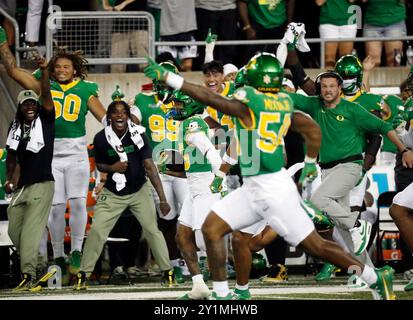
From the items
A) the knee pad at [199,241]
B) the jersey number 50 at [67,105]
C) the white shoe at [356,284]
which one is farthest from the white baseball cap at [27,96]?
the white shoe at [356,284]

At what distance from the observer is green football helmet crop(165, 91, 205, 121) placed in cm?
1237

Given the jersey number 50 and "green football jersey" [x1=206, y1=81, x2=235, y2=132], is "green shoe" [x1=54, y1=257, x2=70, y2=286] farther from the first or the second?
"green football jersey" [x1=206, y1=81, x2=235, y2=132]

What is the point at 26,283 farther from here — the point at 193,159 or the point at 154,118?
the point at 154,118

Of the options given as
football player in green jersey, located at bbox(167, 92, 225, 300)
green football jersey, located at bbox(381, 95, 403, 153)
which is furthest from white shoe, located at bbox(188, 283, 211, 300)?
green football jersey, located at bbox(381, 95, 403, 153)

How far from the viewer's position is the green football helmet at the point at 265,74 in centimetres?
1009

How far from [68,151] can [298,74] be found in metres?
2.74

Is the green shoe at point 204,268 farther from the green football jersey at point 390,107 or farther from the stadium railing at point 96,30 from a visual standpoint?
the stadium railing at point 96,30

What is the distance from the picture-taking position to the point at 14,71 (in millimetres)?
13609

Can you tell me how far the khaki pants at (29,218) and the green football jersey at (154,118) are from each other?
1601mm

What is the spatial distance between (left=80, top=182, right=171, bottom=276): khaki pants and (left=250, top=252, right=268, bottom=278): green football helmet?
1042mm

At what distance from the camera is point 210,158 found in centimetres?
1164

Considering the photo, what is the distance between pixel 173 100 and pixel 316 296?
252cm
